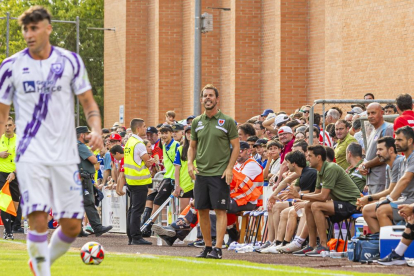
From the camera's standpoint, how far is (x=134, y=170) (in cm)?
1773

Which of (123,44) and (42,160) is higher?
(123,44)

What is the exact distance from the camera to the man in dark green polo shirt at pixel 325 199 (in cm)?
1401

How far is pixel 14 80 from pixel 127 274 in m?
3.15

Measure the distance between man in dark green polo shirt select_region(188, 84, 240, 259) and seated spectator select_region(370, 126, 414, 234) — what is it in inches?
86.3

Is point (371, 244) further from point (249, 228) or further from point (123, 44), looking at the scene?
point (123, 44)

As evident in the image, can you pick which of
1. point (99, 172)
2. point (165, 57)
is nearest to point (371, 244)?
point (99, 172)

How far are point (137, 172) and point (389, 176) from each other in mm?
5786

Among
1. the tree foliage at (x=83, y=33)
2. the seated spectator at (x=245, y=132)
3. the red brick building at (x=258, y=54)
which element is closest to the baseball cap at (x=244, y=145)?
the seated spectator at (x=245, y=132)

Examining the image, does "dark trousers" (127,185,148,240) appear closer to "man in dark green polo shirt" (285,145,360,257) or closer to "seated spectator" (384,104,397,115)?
"man in dark green polo shirt" (285,145,360,257)

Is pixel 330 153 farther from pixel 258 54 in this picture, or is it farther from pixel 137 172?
pixel 258 54

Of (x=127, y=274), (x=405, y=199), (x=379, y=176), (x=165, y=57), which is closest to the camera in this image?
(x=127, y=274)

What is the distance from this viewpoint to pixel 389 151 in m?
13.1

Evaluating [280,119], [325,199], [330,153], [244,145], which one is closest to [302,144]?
[330,153]

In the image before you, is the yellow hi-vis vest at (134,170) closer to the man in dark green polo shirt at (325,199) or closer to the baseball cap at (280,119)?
the baseball cap at (280,119)
